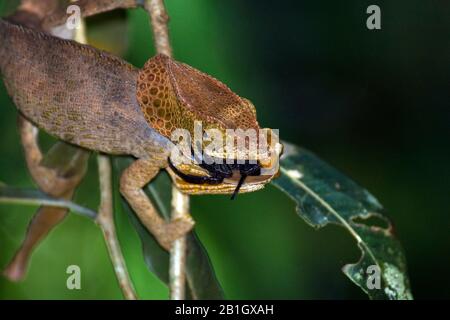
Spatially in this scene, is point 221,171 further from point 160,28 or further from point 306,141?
point 306,141

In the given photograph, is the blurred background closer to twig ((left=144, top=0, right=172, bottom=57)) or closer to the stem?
the stem

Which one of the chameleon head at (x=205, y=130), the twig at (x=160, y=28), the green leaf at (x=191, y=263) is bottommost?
the green leaf at (x=191, y=263)

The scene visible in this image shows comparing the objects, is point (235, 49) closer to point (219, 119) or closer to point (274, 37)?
point (274, 37)

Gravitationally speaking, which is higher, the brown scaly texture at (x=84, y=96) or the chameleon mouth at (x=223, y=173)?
the brown scaly texture at (x=84, y=96)

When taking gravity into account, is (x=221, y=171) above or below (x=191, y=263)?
above

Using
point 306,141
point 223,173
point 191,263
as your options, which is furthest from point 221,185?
point 306,141

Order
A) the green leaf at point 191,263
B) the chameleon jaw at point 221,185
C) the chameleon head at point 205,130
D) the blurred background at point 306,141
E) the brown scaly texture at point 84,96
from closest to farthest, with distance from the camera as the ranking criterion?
the chameleon head at point 205,130 → the chameleon jaw at point 221,185 → the brown scaly texture at point 84,96 → the green leaf at point 191,263 → the blurred background at point 306,141

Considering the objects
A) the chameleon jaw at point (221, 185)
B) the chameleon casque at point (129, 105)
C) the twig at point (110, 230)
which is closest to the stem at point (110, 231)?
the twig at point (110, 230)

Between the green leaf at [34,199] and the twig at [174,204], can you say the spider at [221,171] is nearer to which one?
the twig at [174,204]
